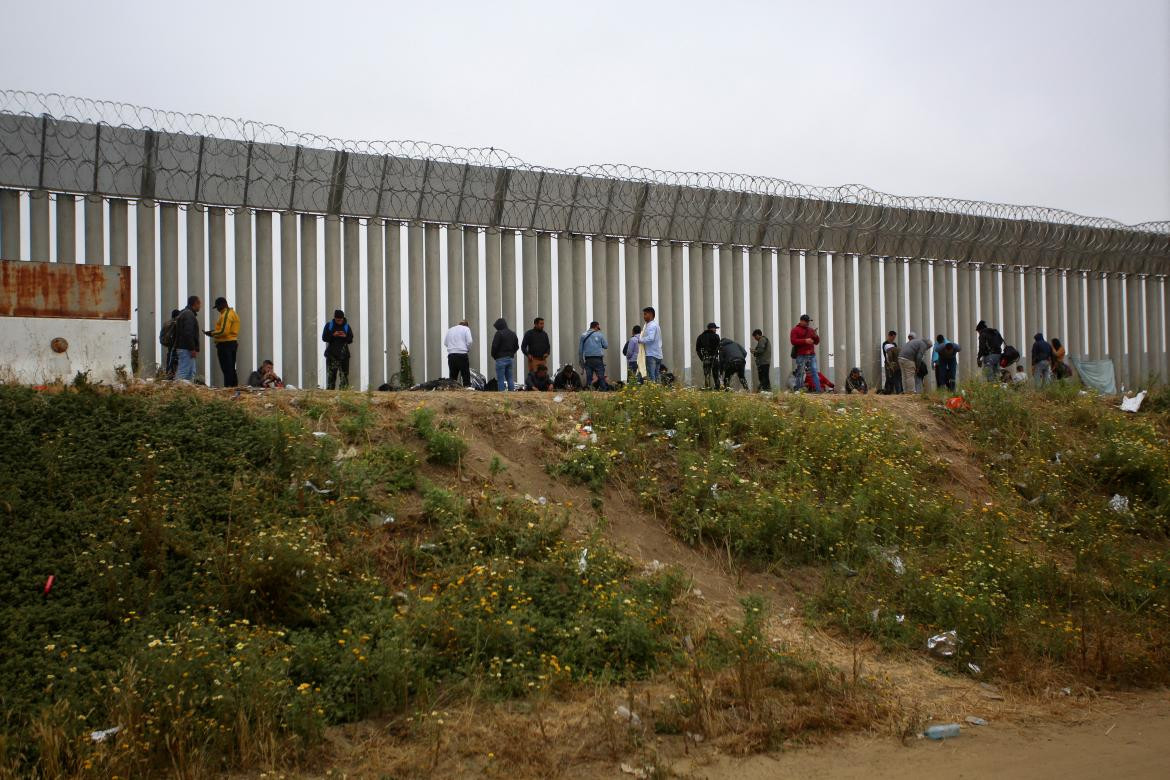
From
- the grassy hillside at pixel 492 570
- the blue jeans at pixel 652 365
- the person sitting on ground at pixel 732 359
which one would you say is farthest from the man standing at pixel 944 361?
the grassy hillside at pixel 492 570

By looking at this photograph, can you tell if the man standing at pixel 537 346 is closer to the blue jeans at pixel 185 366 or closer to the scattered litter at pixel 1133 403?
the blue jeans at pixel 185 366

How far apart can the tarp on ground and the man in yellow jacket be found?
17.4 m

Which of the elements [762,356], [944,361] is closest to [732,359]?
[762,356]

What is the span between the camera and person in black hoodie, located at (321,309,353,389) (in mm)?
14758

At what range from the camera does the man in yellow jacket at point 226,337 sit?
14109mm

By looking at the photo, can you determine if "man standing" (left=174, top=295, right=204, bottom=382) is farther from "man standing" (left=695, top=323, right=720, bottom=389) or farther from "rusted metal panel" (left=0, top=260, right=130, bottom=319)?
"man standing" (left=695, top=323, right=720, bottom=389)

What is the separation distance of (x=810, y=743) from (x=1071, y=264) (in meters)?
18.5

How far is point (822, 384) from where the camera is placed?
61.1 ft

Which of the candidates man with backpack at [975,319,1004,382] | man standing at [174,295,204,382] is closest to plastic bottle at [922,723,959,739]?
man standing at [174,295,204,382]

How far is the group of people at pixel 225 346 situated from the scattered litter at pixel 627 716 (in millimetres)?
6980

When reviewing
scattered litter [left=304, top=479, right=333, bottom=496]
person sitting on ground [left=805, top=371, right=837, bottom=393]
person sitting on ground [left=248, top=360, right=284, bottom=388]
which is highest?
person sitting on ground [left=248, top=360, right=284, bottom=388]

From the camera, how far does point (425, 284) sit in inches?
648

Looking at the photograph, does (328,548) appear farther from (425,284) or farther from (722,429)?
(425,284)

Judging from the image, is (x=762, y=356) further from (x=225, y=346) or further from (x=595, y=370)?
(x=225, y=346)
